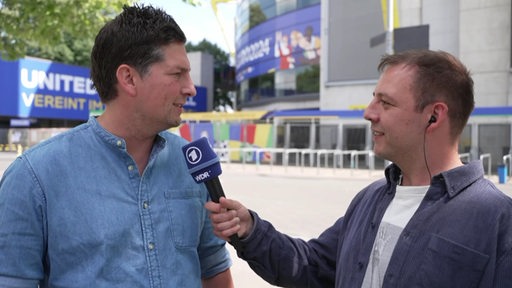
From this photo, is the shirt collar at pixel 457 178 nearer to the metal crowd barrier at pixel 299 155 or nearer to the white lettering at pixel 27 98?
the metal crowd barrier at pixel 299 155

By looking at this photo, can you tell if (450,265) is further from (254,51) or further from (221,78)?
(221,78)

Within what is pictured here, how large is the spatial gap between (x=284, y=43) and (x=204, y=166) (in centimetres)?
3657

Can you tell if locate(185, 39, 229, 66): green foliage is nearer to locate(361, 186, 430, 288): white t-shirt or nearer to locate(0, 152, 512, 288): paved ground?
locate(0, 152, 512, 288): paved ground

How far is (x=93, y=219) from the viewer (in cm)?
175

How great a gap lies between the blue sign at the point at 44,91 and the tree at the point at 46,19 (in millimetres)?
24473

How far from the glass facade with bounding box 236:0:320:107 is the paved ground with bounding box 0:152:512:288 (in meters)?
17.3

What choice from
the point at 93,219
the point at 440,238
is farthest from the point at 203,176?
the point at 440,238

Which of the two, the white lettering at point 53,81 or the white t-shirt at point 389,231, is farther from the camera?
the white lettering at point 53,81

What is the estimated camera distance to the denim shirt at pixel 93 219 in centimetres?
168

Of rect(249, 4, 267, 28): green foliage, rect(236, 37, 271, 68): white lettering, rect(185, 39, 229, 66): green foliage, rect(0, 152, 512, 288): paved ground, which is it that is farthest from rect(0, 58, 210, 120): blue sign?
rect(185, 39, 229, 66): green foliage

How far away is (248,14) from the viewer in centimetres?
4241

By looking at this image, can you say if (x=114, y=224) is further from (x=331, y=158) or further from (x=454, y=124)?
(x=331, y=158)

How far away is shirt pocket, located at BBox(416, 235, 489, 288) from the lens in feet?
5.58

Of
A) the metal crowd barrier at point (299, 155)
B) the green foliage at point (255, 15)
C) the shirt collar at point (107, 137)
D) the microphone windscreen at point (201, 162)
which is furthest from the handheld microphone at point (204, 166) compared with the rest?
the green foliage at point (255, 15)
